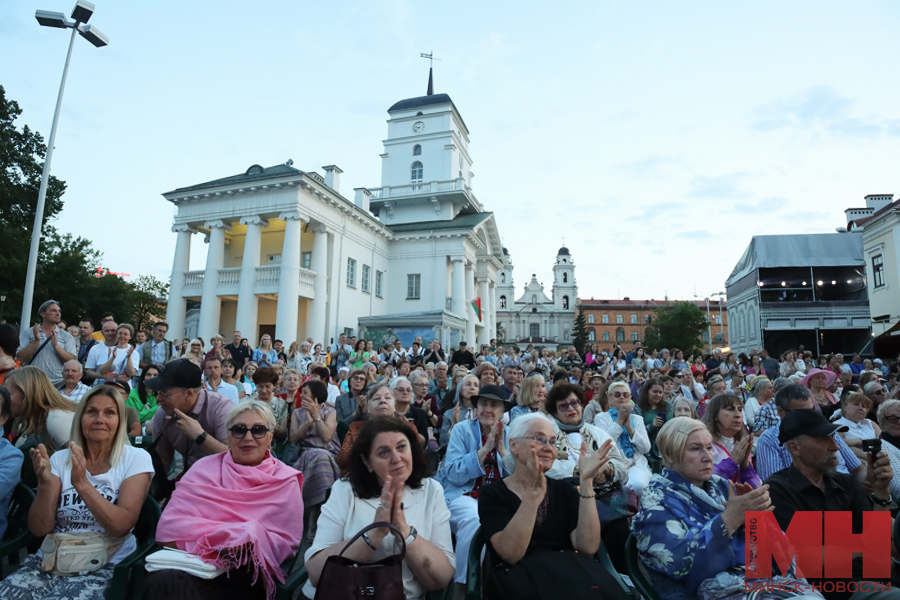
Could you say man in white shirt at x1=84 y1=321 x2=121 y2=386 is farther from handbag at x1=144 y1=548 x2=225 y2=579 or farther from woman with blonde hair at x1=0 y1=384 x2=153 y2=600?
handbag at x1=144 y1=548 x2=225 y2=579

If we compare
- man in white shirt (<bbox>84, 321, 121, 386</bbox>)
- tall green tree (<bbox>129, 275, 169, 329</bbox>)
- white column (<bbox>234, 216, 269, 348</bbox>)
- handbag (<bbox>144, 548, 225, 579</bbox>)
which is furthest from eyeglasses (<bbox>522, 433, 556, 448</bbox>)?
tall green tree (<bbox>129, 275, 169, 329</bbox>)

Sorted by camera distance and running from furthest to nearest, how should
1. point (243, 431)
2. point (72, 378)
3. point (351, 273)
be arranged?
point (351, 273) < point (72, 378) < point (243, 431)

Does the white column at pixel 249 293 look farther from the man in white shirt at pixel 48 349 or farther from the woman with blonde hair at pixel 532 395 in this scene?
the woman with blonde hair at pixel 532 395

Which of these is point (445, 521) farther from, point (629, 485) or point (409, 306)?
point (409, 306)

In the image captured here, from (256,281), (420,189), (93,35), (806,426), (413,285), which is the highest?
(420,189)

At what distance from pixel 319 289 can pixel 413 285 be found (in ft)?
24.9

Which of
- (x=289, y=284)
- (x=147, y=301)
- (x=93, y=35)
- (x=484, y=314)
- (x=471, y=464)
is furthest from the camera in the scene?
(x=147, y=301)

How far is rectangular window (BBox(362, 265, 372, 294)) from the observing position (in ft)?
94.7

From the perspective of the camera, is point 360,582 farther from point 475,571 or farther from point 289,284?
point 289,284

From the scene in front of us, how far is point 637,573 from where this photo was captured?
9.48 feet

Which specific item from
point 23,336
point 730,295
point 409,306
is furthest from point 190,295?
point 730,295

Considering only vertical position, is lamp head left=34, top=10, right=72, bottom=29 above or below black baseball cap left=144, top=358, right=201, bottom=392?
above

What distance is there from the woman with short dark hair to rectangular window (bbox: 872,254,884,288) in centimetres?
3276

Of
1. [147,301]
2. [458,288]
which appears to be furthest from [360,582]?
[147,301]
